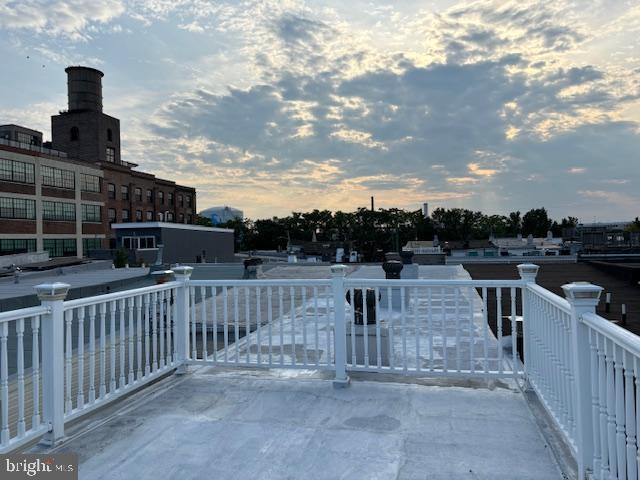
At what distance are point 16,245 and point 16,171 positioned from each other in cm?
578

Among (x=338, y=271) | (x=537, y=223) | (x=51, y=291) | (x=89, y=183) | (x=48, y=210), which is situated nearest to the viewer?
(x=51, y=291)

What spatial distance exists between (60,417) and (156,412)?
69 centimetres

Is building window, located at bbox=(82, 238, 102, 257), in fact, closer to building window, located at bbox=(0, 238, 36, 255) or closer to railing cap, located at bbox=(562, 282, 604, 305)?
building window, located at bbox=(0, 238, 36, 255)

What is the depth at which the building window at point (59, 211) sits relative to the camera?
36.6m

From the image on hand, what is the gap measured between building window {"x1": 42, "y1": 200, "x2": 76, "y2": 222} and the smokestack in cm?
1772

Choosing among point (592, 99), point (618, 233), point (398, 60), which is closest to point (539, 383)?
point (398, 60)

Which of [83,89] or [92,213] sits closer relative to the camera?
[92,213]

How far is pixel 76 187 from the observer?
4022 cm

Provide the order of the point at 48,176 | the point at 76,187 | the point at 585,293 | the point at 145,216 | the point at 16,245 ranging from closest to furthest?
1. the point at 585,293
2. the point at 16,245
3. the point at 48,176
4. the point at 76,187
5. the point at 145,216

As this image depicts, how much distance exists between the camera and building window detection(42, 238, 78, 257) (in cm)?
3672

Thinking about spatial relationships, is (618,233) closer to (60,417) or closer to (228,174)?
(228,174)

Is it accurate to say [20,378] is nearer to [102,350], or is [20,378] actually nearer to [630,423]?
[102,350]

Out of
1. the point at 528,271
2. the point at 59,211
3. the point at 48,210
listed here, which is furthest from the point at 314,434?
the point at 59,211

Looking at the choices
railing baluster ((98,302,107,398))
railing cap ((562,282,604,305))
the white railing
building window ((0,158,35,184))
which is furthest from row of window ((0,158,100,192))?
railing cap ((562,282,604,305))
